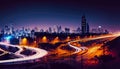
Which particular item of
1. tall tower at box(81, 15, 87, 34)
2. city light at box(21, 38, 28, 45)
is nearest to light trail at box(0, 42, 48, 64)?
city light at box(21, 38, 28, 45)

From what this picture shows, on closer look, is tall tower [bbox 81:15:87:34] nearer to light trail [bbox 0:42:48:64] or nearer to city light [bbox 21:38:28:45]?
light trail [bbox 0:42:48:64]

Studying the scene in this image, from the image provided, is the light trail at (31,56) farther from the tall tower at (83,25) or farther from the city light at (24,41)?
the tall tower at (83,25)

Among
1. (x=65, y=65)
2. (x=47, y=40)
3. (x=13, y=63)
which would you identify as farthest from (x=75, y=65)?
(x=13, y=63)

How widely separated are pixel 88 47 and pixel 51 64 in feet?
3.92

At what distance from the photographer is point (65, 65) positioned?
8.24 meters

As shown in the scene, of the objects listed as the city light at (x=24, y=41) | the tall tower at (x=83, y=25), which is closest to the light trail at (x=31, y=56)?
the city light at (x=24, y=41)

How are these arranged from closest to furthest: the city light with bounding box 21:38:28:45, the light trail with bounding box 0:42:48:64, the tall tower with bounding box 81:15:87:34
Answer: the light trail with bounding box 0:42:48:64 → the city light with bounding box 21:38:28:45 → the tall tower with bounding box 81:15:87:34

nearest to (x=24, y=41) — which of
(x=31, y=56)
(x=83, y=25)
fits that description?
(x=31, y=56)

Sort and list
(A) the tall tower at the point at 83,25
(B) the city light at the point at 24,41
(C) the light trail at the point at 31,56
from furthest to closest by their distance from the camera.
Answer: (A) the tall tower at the point at 83,25 < (B) the city light at the point at 24,41 < (C) the light trail at the point at 31,56

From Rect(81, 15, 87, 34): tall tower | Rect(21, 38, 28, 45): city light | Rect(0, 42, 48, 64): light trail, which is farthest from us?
Rect(81, 15, 87, 34): tall tower

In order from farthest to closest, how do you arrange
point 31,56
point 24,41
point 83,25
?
point 83,25 < point 24,41 < point 31,56

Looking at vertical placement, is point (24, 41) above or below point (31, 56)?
above

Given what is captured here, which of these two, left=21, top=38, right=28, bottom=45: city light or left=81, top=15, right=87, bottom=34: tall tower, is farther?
left=81, top=15, right=87, bottom=34: tall tower

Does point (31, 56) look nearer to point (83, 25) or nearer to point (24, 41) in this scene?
point (24, 41)
